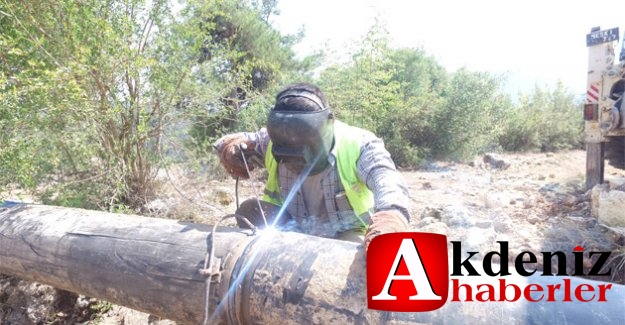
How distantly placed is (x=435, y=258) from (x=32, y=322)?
266 centimetres

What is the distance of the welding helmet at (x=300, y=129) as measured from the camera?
86.1 inches

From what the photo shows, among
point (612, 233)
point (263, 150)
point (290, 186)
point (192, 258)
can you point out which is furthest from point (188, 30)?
point (612, 233)

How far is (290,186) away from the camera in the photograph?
271cm

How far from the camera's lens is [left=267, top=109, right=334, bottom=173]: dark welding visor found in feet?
7.16

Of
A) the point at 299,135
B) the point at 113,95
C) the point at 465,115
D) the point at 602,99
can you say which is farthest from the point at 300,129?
the point at 465,115

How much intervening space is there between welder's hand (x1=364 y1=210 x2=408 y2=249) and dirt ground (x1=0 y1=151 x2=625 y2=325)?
96 centimetres

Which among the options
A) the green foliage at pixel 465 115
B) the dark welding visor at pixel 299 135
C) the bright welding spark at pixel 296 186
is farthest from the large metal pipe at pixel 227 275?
the green foliage at pixel 465 115

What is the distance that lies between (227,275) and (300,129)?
31.0 inches

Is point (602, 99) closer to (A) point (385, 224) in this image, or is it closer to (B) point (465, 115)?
(B) point (465, 115)

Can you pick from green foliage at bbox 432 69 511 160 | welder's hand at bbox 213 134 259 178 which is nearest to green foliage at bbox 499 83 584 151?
green foliage at bbox 432 69 511 160

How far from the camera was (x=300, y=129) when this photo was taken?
7.17 ft

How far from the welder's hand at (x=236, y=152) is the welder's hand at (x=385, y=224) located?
1.16 m

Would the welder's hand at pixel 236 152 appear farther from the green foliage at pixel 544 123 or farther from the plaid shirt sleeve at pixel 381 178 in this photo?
the green foliage at pixel 544 123

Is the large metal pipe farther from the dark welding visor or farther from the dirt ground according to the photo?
the dirt ground
